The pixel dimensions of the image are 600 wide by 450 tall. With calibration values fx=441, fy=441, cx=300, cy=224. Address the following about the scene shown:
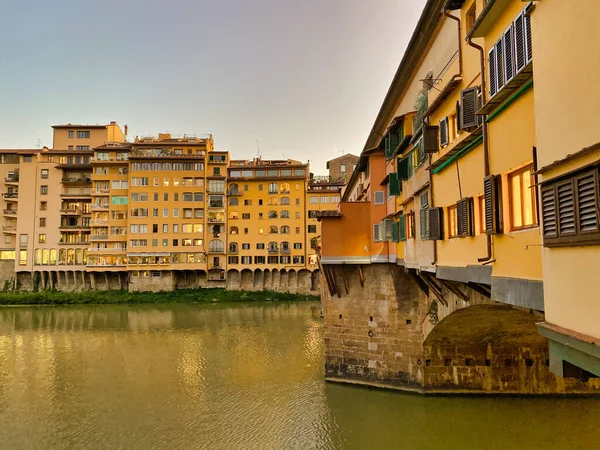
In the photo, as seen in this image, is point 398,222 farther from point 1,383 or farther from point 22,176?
point 22,176

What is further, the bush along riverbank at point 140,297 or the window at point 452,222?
the bush along riverbank at point 140,297

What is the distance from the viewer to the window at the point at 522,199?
19.1 feet

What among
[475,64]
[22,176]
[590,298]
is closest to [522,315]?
[475,64]

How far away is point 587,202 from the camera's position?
4090 mm

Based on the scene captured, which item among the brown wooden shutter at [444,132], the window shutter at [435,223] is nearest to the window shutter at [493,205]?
the brown wooden shutter at [444,132]

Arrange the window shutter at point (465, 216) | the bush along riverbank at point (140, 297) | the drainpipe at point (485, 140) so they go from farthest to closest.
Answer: the bush along riverbank at point (140, 297)
the window shutter at point (465, 216)
the drainpipe at point (485, 140)

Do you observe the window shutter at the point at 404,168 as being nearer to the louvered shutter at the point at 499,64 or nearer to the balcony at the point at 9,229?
the louvered shutter at the point at 499,64

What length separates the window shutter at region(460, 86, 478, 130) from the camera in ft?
23.9

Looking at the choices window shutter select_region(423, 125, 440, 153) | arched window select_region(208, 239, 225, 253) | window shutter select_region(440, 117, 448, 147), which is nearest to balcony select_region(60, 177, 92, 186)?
arched window select_region(208, 239, 225, 253)

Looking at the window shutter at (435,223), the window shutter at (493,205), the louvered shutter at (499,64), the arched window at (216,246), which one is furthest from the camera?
the arched window at (216,246)

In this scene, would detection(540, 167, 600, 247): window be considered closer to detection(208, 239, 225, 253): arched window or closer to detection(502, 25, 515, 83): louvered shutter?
detection(502, 25, 515, 83): louvered shutter

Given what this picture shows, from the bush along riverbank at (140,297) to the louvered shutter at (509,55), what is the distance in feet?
155

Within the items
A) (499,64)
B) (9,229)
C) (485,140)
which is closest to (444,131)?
(485,140)

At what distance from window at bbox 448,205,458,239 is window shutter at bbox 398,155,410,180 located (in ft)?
13.7
